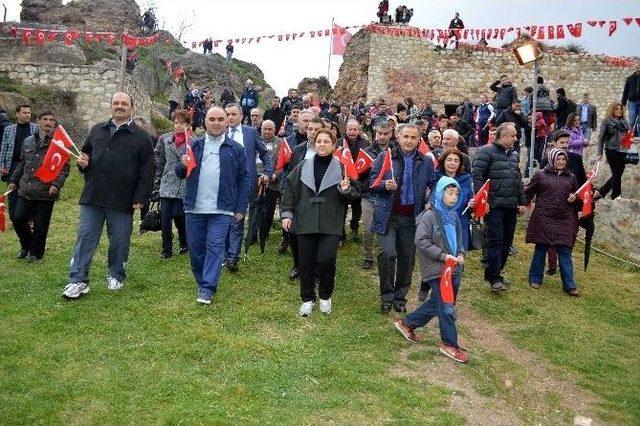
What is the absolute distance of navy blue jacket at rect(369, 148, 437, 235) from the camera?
5.93m

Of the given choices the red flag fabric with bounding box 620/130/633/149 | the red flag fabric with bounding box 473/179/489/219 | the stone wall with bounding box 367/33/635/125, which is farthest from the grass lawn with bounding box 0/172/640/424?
the stone wall with bounding box 367/33/635/125

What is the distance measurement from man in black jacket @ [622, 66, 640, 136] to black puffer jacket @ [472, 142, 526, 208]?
6577 millimetres

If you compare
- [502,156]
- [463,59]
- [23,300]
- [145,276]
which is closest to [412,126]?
[502,156]

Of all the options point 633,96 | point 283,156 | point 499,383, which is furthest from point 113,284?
point 633,96

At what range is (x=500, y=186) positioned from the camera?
7000mm

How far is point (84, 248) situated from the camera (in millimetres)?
5652

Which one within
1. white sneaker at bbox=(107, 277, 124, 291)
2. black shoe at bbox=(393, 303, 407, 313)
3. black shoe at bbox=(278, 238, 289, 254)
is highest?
black shoe at bbox=(278, 238, 289, 254)

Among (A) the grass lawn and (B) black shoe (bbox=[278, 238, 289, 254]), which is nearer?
(A) the grass lawn

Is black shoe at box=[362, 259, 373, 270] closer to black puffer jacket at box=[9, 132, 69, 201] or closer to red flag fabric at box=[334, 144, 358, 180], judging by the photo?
red flag fabric at box=[334, 144, 358, 180]

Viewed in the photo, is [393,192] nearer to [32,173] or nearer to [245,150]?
[245,150]

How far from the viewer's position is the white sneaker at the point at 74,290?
5.56 m

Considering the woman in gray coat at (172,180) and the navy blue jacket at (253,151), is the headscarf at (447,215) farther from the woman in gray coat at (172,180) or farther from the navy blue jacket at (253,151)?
the woman in gray coat at (172,180)

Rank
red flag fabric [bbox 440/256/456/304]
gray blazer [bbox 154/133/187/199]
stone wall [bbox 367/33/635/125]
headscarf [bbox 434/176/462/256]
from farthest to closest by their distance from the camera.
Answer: stone wall [bbox 367/33/635/125]
gray blazer [bbox 154/133/187/199]
headscarf [bbox 434/176/462/256]
red flag fabric [bbox 440/256/456/304]

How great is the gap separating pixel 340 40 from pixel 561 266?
72.7 feet
